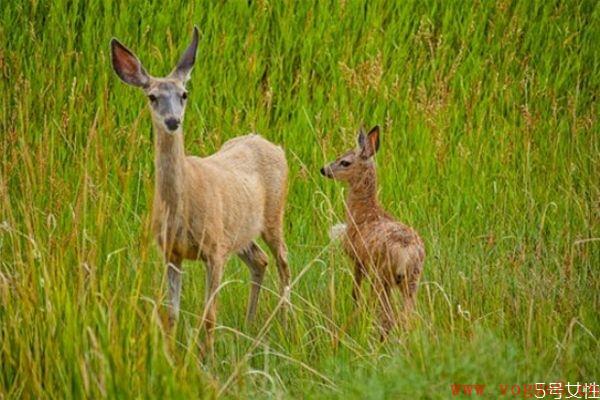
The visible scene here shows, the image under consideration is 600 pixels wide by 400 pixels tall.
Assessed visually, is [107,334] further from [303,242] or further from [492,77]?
[492,77]

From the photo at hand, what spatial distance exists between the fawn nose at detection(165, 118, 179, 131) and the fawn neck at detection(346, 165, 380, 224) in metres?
1.63

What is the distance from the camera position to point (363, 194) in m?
7.64

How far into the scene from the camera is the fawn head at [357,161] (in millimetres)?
7672

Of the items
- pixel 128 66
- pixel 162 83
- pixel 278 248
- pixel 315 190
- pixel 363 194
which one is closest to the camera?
pixel 162 83

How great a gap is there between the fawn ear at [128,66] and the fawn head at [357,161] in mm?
1545

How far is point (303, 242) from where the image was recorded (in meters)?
8.34

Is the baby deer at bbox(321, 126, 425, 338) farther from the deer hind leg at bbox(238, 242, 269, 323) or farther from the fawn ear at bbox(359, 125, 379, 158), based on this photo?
the deer hind leg at bbox(238, 242, 269, 323)

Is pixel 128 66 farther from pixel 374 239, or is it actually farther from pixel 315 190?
pixel 315 190

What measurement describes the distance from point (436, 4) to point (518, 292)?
16.9 feet

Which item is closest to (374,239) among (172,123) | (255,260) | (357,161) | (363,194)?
(363,194)

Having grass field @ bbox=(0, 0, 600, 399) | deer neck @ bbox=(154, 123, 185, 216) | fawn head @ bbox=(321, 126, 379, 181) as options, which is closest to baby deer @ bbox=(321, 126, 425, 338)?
fawn head @ bbox=(321, 126, 379, 181)

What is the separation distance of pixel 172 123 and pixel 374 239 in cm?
142

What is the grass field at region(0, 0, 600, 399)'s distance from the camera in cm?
497

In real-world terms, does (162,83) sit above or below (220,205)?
above
